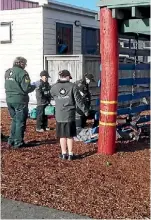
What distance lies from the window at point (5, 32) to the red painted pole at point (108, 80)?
7.68 meters

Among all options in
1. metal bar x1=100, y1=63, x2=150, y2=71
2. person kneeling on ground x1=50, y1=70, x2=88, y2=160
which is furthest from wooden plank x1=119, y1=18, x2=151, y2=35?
metal bar x1=100, y1=63, x2=150, y2=71

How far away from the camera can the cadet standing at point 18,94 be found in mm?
8781

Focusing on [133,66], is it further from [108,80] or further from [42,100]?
[42,100]

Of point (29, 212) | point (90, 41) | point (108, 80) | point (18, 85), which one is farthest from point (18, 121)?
point (90, 41)

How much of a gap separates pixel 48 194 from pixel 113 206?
0.94 m

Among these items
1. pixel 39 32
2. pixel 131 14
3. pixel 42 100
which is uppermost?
pixel 39 32

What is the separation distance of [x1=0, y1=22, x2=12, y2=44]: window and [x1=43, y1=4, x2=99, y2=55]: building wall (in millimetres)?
1440

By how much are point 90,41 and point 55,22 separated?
7.60 ft

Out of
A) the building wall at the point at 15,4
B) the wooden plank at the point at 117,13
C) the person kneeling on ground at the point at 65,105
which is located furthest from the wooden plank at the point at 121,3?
the building wall at the point at 15,4

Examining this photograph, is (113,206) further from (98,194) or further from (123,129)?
(123,129)

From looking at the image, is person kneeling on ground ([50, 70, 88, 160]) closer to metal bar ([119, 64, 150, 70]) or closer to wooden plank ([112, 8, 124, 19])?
wooden plank ([112, 8, 124, 19])

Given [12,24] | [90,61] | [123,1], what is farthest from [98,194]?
[12,24]

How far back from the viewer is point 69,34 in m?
15.8

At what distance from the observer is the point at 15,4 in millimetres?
15242
